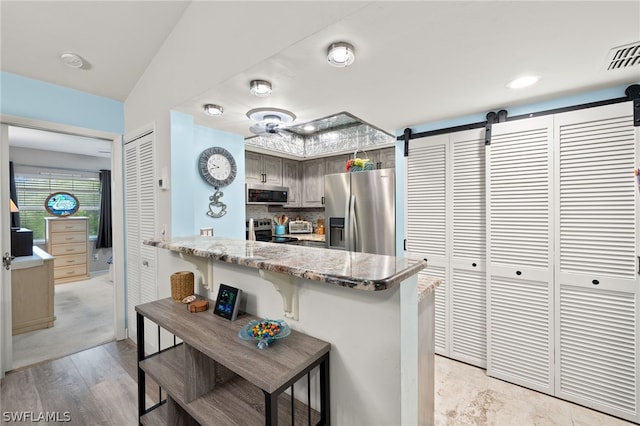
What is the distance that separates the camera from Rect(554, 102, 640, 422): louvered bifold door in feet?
5.75

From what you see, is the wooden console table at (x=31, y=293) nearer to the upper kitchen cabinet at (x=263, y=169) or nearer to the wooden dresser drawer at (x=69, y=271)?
the wooden dresser drawer at (x=69, y=271)

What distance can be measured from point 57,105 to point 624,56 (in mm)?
4309

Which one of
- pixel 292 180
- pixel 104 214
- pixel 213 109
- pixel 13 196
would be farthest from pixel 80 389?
pixel 104 214

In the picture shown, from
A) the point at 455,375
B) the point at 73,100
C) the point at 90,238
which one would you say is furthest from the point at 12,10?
the point at 90,238

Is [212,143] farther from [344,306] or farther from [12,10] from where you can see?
[344,306]

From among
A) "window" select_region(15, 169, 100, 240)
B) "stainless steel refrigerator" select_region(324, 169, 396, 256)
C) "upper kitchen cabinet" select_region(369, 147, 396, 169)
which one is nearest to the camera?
"stainless steel refrigerator" select_region(324, 169, 396, 256)

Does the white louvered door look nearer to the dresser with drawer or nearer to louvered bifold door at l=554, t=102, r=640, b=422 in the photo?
louvered bifold door at l=554, t=102, r=640, b=422

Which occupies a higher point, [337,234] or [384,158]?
[384,158]

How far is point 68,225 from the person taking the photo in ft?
17.9

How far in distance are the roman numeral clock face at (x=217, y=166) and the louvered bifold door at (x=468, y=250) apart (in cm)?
214

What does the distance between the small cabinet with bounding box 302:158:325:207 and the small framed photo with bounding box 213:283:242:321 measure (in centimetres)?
318

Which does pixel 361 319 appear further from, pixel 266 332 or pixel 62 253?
pixel 62 253

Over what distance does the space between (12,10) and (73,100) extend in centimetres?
92

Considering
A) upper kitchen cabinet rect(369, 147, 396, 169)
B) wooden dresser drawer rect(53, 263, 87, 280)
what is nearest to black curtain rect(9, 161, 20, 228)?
wooden dresser drawer rect(53, 263, 87, 280)
